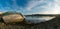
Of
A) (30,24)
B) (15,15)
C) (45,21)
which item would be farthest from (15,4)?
(45,21)

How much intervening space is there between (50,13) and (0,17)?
0.58 meters

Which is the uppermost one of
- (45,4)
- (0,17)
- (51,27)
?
(45,4)

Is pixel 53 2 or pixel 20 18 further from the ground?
pixel 53 2

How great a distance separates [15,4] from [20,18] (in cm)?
18

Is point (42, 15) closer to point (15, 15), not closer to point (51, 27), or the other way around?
point (51, 27)

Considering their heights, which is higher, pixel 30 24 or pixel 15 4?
pixel 15 4

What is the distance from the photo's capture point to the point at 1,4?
1677 mm

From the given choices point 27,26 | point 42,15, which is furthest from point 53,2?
point 27,26

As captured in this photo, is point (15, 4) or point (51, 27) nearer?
point (51, 27)

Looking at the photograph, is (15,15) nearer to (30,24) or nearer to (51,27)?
(30,24)

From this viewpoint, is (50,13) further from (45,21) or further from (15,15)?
(15,15)

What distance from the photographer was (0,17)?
1638 mm

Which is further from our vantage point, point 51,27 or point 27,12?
point 27,12

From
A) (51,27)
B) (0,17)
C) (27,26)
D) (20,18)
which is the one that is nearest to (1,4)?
(0,17)
